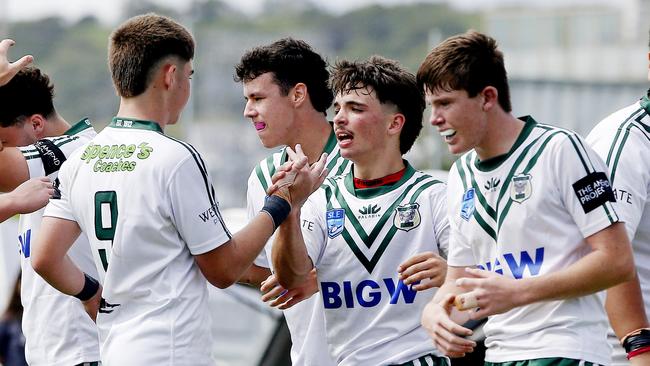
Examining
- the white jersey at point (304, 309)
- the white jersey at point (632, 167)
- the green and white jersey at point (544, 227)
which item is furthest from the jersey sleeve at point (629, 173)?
the white jersey at point (304, 309)

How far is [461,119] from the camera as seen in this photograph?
5.58m

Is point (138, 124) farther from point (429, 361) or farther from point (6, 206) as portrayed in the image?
point (429, 361)

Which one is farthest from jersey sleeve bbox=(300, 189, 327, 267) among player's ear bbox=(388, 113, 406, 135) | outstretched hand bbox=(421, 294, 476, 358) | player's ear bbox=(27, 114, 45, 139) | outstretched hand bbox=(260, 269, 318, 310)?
player's ear bbox=(27, 114, 45, 139)

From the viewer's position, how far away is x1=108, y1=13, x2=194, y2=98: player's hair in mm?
5738

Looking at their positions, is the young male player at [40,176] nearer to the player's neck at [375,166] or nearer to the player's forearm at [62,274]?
the player's forearm at [62,274]

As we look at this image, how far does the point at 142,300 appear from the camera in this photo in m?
5.67

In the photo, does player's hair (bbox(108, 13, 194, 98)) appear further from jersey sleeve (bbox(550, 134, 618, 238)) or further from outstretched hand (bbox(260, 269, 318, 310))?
jersey sleeve (bbox(550, 134, 618, 238))

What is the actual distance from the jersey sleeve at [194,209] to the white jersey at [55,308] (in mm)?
1530

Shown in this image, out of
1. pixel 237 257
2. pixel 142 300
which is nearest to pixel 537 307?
pixel 237 257

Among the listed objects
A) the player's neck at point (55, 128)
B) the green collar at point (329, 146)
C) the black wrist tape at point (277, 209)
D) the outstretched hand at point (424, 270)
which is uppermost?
the player's neck at point (55, 128)

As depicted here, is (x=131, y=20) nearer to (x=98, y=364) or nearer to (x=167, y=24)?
(x=167, y=24)

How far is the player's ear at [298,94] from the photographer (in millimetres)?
7188

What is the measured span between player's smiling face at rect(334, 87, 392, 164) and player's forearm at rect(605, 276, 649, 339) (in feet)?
4.78

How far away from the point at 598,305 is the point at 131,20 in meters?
2.61
